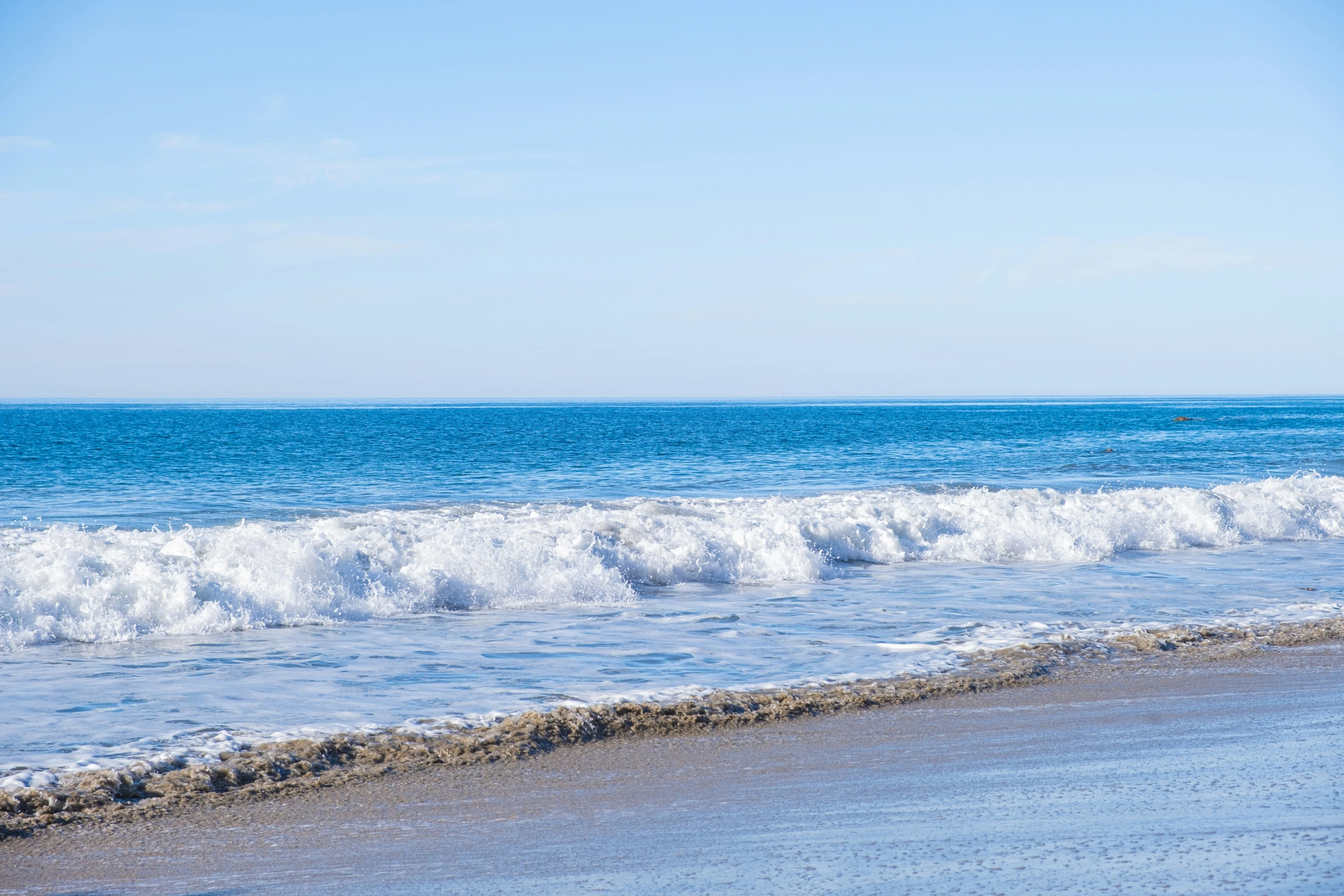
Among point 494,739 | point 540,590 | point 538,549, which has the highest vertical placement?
point 538,549

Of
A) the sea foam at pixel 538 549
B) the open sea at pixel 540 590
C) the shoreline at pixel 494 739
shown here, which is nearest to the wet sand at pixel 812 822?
the shoreline at pixel 494 739

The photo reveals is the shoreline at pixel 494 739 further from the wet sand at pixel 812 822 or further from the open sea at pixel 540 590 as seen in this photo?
the open sea at pixel 540 590

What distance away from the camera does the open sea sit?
23.8ft

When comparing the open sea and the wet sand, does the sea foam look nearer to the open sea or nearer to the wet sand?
the open sea

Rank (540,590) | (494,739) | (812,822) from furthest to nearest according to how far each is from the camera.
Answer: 1. (540,590)
2. (494,739)
3. (812,822)

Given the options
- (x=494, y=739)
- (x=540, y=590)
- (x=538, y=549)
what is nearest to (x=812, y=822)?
(x=494, y=739)

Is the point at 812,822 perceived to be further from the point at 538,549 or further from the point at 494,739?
the point at 538,549

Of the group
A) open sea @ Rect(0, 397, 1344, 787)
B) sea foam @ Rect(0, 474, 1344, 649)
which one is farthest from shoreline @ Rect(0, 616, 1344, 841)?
sea foam @ Rect(0, 474, 1344, 649)

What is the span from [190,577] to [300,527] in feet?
15.9

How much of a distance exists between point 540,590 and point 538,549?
108 centimetres

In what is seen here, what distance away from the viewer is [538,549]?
13.0 m

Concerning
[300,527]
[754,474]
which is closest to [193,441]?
[754,474]

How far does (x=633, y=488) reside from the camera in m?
27.2

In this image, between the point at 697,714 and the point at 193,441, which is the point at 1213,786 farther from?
the point at 193,441
